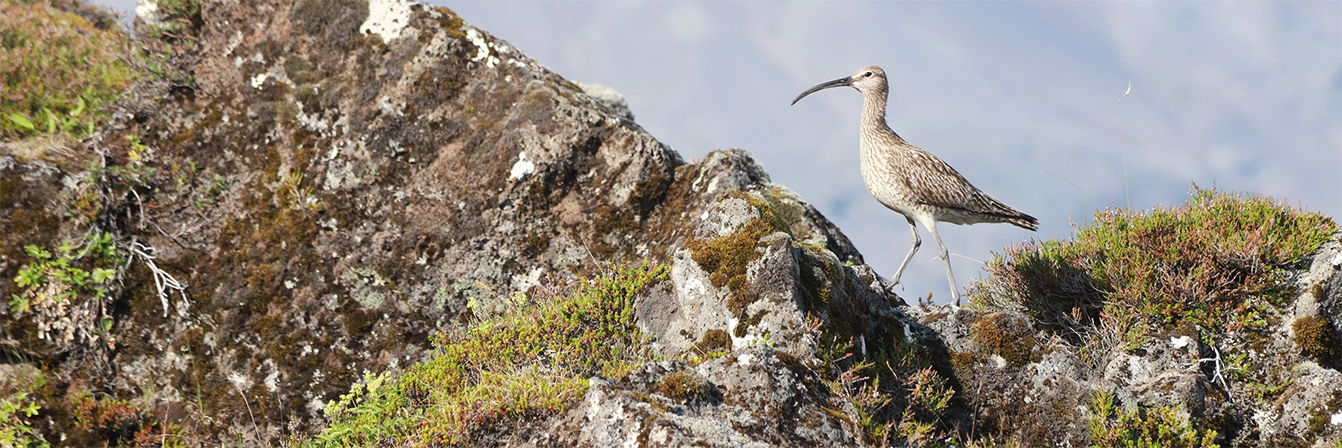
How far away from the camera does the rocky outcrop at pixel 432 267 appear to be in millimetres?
6156

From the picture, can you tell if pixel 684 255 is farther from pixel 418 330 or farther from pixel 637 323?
pixel 418 330

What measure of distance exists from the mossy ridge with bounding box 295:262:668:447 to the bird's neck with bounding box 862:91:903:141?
13.8 ft

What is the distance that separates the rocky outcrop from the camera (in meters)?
6.16

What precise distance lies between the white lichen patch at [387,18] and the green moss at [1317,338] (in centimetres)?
935

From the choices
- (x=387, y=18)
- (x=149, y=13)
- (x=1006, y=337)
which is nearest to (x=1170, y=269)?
(x=1006, y=337)

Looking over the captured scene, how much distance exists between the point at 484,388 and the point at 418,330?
2.43 m

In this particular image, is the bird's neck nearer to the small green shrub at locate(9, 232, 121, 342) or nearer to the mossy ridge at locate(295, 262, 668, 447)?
the mossy ridge at locate(295, 262, 668, 447)

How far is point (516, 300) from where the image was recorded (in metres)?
7.73

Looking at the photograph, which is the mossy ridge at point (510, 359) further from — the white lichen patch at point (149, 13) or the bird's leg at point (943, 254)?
the white lichen patch at point (149, 13)

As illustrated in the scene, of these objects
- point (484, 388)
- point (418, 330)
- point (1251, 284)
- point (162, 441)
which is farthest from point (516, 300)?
point (1251, 284)

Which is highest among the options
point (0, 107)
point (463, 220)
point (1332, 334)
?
point (0, 107)

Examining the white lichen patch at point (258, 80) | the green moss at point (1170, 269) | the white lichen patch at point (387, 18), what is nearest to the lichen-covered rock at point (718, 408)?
the green moss at point (1170, 269)

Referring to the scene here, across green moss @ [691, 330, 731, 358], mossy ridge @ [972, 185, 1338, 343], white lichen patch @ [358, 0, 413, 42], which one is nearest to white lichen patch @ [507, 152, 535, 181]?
white lichen patch @ [358, 0, 413, 42]

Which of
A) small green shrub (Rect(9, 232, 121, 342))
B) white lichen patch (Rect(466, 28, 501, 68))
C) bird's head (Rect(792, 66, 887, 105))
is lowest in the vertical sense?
small green shrub (Rect(9, 232, 121, 342))
